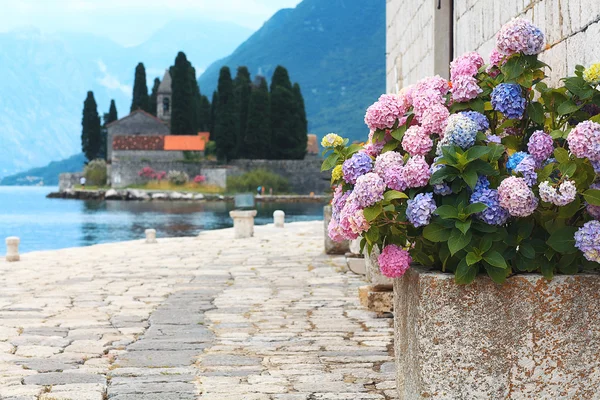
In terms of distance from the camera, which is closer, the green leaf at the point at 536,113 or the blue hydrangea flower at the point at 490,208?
the blue hydrangea flower at the point at 490,208

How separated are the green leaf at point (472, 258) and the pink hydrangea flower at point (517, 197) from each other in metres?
0.21

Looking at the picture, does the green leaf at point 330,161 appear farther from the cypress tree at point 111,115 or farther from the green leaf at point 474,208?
the cypress tree at point 111,115

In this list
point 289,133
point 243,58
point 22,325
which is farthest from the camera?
point 243,58

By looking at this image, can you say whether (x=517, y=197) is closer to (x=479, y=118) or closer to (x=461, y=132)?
(x=461, y=132)

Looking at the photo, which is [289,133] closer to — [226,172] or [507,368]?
[226,172]

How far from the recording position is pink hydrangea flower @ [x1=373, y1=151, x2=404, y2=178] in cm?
319

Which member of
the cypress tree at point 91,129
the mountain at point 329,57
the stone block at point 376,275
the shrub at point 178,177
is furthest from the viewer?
the mountain at point 329,57

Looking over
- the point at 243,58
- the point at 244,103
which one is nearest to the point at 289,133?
the point at 244,103

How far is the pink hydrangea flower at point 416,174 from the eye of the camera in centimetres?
309

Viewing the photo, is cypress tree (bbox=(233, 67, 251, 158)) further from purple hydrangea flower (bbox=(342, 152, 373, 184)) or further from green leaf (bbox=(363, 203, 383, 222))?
green leaf (bbox=(363, 203, 383, 222))

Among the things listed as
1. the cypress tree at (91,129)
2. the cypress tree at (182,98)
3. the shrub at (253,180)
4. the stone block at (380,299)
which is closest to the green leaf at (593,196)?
the stone block at (380,299)

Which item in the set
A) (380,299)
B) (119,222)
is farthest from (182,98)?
(380,299)

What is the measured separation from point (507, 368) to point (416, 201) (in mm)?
717

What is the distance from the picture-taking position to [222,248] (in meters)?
13.9
